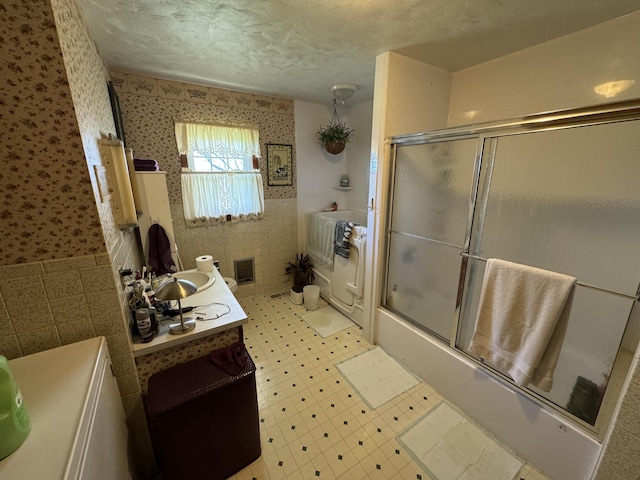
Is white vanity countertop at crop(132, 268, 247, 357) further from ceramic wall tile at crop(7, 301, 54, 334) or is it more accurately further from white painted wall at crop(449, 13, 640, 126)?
white painted wall at crop(449, 13, 640, 126)

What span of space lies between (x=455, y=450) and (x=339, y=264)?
65.3 inches

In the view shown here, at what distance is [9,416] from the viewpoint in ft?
1.84

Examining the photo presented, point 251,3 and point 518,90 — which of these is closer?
point 251,3

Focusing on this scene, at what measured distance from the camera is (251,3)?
1205 mm

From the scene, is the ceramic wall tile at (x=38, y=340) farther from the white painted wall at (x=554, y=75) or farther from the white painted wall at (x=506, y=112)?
the white painted wall at (x=554, y=75)

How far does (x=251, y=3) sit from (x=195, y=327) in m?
1.62

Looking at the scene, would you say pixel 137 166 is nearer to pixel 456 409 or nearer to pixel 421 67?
pixel 421 67

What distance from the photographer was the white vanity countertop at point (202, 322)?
3.78 ft

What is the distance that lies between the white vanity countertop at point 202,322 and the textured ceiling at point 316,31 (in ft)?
5.09

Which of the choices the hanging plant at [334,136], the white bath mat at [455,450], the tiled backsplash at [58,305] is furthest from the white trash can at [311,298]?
the tiled backsplash at [58,305]

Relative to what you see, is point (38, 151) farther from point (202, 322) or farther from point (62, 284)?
point (202, 322)

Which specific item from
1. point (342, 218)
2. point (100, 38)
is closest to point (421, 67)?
point (342, 218)

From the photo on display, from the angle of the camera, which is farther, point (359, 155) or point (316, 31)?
point (359, 155)

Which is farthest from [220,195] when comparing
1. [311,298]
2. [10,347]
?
[10,347]
